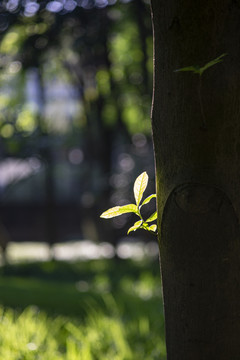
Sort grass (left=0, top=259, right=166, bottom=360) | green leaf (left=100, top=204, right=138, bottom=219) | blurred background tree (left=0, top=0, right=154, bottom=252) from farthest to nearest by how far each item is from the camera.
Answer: blurred background tree (left=0, top=0, right=154, bottom=252)
grass (left=0, top=259, right=166, bottom=360)
green leaf (left=100, top=204, right=138, bottom=219)

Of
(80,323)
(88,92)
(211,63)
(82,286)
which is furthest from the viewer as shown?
(88,92)

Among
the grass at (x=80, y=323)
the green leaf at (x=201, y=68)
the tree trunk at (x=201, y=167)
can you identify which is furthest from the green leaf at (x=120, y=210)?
the grass at (x=80, y=323)

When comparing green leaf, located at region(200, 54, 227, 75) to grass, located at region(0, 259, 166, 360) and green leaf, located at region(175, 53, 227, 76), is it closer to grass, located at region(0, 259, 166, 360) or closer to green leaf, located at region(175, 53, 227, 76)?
green leaf, located at region(175, 53, 227, 76)

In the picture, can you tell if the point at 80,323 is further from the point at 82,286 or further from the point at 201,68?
A: the point at 201,68

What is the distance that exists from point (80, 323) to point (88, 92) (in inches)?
314

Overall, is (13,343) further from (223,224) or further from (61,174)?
(61,174)

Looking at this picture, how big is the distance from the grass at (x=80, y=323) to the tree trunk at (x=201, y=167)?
1.60m

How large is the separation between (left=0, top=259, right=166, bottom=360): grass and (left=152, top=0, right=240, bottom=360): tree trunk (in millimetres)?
1601

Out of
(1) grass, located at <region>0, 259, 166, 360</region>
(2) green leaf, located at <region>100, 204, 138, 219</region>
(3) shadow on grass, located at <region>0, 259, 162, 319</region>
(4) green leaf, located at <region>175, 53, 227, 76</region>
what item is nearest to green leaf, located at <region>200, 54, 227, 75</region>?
(4) green leaf, located at <region>175, 53, 227, 76</region>

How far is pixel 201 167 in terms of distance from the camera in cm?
141

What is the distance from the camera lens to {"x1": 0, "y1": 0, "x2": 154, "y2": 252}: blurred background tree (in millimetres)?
5863

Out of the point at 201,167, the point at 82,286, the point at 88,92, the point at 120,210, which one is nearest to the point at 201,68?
the point at 201,167

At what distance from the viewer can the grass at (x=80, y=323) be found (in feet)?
10.5

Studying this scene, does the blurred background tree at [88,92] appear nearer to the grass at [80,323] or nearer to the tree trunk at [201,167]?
the grass at [80,323]
